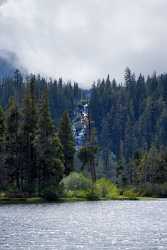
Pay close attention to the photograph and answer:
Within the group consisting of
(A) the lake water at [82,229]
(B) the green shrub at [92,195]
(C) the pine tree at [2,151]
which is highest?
(C) the pine tree at [2,151]

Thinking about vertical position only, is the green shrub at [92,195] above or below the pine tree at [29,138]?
below

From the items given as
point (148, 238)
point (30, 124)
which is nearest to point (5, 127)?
point (30, 124)

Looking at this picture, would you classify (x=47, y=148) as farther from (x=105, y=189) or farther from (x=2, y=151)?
(x=105, y=189)

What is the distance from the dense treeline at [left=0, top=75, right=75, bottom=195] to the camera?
4087 inches

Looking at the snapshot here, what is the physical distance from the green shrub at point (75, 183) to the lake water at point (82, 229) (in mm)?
24711

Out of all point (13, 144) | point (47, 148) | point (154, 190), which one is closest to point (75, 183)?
point (47, 148)

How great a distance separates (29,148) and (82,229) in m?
55.0

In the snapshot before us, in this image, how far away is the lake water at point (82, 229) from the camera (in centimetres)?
4388

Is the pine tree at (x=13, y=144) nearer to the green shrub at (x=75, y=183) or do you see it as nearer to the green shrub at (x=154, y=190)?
the green shrub at (x=75, y=183)

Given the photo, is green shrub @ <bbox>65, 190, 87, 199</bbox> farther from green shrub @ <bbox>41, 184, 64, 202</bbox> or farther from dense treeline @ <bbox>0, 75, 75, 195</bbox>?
green shrub @ <bbox>41, 184, 64, 202</bbox>

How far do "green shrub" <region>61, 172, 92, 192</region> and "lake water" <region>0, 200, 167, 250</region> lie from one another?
81.1 ft

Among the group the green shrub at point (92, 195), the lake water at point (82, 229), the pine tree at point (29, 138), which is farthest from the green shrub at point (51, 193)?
the lake water at point (82, 229)

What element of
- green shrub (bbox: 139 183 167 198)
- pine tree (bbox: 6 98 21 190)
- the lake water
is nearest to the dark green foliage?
pine tree (bbox: 6 98 21 190)

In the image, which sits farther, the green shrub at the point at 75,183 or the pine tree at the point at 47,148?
the green shrub at the point at 75,183
